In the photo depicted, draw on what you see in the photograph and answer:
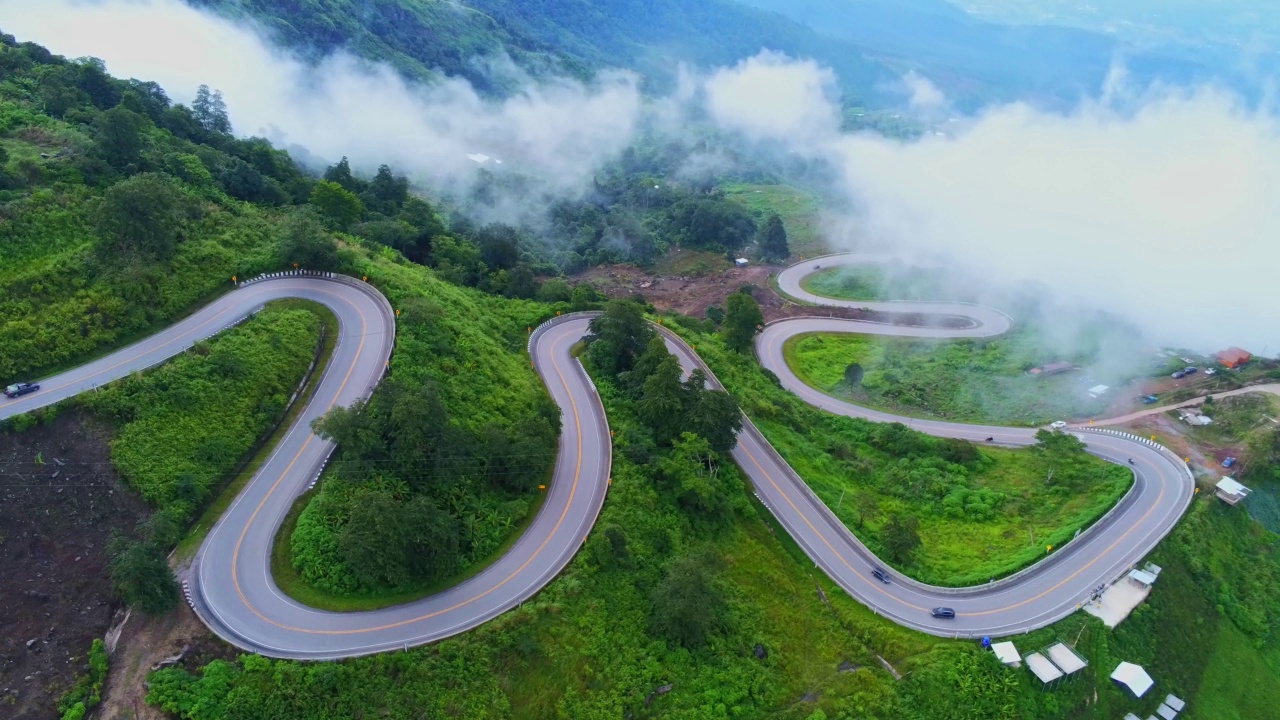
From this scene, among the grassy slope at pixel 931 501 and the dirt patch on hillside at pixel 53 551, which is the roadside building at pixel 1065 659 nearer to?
the grassy slope at pixel 931 501

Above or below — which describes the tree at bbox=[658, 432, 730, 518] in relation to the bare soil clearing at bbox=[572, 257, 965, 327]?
above

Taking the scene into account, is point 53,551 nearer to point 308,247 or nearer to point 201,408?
point 201,408

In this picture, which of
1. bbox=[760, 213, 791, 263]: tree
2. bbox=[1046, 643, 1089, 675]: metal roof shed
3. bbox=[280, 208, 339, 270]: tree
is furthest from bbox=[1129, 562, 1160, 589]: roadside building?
bbox=[760, 213, 791, 263]: tree

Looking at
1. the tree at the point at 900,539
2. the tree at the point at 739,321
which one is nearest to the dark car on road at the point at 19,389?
the tree at the point at 900,539

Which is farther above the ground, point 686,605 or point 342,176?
point 342,176

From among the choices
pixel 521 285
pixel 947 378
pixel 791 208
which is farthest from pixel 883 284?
pixel 521 285

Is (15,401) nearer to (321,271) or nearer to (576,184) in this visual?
(321,271)

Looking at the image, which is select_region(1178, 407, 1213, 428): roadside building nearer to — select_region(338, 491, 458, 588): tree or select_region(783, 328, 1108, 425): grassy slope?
select_region(783, 328, 1108, 425): grassy slope

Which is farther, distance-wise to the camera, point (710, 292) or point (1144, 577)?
point (710, 292)
